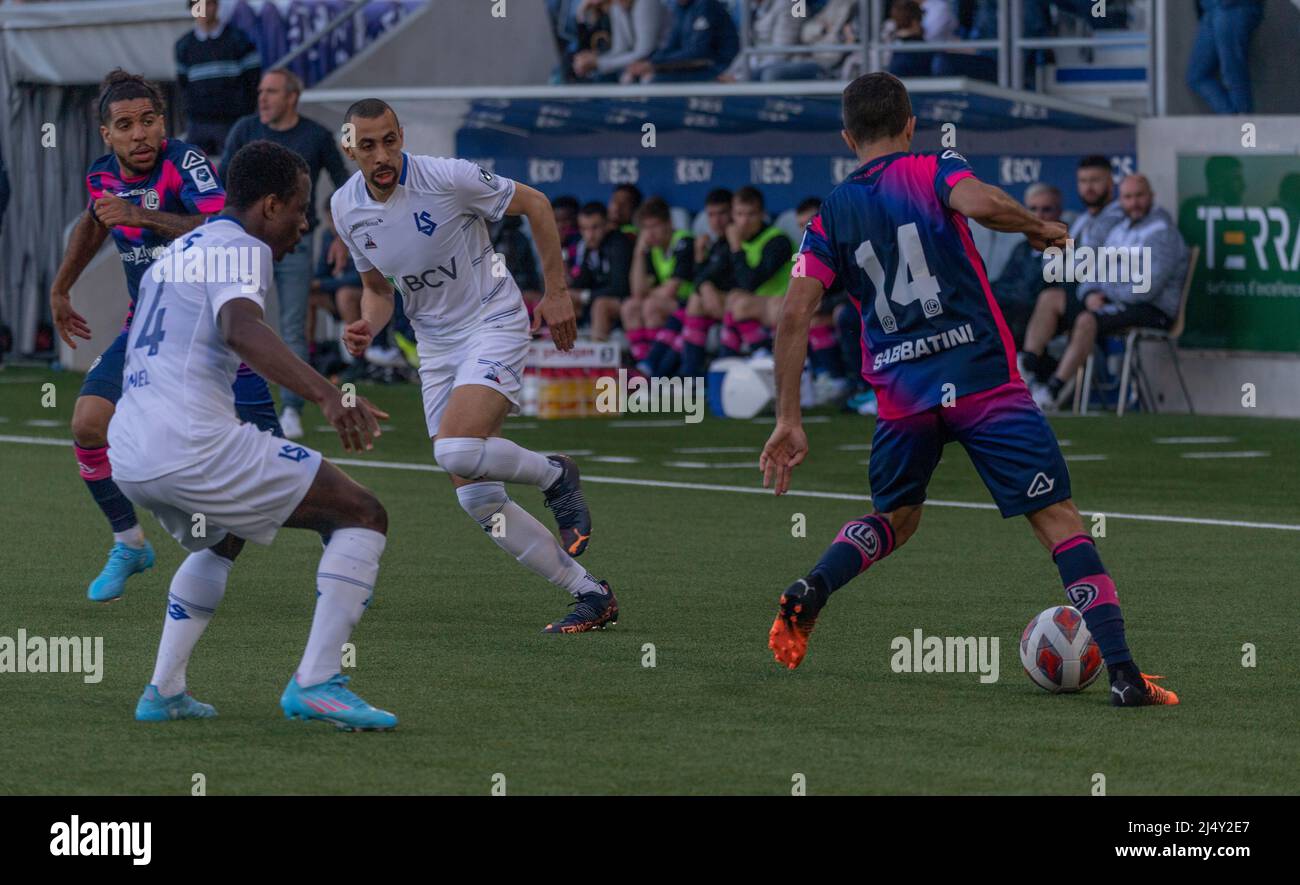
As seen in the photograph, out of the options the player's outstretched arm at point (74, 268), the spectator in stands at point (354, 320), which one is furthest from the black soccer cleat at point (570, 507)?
the spectator in stands at point (354, 320)

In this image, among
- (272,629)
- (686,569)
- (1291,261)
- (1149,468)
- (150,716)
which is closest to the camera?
(150,716)

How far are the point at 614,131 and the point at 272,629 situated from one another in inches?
592

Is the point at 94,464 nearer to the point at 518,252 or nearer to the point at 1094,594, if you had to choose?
the point at 1094,594

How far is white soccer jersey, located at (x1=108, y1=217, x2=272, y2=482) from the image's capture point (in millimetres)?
6555

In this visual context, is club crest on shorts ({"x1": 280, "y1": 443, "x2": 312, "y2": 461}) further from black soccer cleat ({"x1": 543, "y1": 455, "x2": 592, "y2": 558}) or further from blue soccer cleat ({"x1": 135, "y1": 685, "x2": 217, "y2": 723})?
black soccer cleat ({"x1": 543, "y1": 455, "x2": 592, "y2": 558})

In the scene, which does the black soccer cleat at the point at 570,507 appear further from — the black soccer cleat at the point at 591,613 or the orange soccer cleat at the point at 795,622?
Answer: the orange soccer cleat at the point at 795,622

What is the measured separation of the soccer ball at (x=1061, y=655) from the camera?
744 cm

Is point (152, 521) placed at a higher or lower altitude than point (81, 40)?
lower

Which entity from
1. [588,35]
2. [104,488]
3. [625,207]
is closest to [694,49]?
[625,207]

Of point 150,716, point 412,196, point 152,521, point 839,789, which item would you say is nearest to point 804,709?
point 839,789

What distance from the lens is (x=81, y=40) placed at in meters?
24.4

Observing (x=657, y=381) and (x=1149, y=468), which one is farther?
(x=657, y=381)

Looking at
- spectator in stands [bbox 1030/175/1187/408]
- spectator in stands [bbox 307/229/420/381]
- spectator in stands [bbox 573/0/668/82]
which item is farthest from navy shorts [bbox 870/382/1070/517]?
spectator in stands [bbox 573/0/668/82]

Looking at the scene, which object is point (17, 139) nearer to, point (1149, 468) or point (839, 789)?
point (1149, 468)
